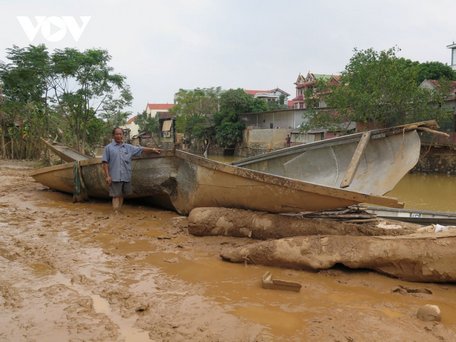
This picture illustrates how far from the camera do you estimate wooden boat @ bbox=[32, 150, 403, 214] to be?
409cm

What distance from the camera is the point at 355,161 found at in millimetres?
4895

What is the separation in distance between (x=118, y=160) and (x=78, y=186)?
4.82 feet

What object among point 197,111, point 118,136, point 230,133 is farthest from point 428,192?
point 197,111

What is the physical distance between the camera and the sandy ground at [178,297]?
2.57 m

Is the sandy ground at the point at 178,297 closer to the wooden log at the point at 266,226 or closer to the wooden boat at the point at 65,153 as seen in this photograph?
the wooden log at the point at 266,226

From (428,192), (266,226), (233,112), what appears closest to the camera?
(266,226)

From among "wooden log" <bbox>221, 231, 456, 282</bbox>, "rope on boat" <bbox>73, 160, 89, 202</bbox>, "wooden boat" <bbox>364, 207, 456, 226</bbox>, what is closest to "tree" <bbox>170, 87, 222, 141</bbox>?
"rope on boat" <bbox>73, 160, 89, 202</bbox>

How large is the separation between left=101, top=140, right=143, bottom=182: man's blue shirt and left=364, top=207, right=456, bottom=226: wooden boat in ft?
10.9

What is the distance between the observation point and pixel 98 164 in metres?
6.65

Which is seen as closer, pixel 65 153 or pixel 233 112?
pixel 65 153

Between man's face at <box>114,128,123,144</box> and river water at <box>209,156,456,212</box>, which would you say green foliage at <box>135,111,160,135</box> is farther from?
man's face at <box>114,128,123,144</box>

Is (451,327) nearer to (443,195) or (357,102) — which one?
(443,195)

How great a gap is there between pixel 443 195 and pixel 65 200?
530 inches

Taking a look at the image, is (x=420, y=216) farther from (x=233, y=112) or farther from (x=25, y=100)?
(x=233, y=112)
